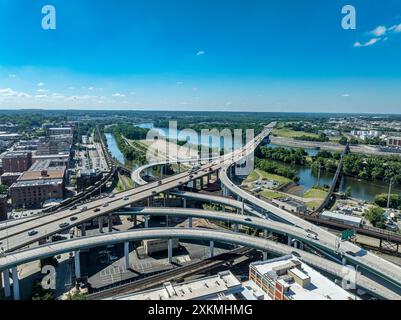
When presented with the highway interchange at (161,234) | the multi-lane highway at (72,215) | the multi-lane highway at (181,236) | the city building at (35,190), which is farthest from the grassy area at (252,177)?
the city building at (35,190)

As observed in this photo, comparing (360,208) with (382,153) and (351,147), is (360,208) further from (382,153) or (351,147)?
(351,147)

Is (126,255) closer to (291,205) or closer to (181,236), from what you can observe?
(181,236)

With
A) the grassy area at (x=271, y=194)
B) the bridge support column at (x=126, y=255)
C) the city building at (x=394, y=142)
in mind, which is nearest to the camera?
the bridge support column at (x=126, y=255)

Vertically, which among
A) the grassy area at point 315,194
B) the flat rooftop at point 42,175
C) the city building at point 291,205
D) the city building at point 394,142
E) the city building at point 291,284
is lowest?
the grassy area at point 315,194

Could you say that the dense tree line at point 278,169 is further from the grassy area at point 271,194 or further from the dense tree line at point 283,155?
the dense tree line at point 283,155

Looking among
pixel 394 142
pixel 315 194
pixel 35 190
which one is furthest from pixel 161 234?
pixel 394 142

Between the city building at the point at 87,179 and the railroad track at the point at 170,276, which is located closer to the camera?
the railroad track at the point at 170,276

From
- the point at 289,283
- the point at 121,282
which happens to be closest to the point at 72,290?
the point at 121,282
